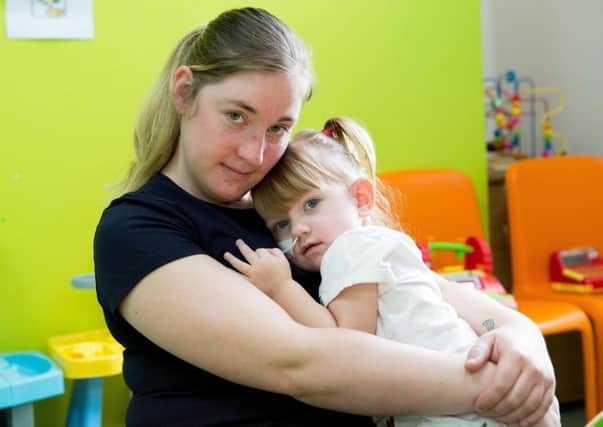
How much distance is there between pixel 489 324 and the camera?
145 cm

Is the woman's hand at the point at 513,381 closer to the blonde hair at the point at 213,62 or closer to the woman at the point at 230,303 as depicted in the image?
the woman at the point at 230,303

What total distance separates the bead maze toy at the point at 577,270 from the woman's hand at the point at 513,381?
1.88 metres

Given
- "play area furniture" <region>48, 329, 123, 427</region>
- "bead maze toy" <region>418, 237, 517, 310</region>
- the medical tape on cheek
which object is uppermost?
the medical tape on cheek

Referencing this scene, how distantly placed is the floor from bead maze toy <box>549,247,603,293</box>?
1.64ft

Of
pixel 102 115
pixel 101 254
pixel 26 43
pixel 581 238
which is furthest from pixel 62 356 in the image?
pixel 581 238

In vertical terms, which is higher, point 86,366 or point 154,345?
point 154,345

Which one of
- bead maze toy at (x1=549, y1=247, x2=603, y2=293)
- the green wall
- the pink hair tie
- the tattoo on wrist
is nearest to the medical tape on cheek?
the pink hair tie

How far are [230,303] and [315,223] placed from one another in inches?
11.7

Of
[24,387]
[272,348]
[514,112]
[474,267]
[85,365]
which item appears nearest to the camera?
[272,348]

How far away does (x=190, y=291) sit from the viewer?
1192 millimetres

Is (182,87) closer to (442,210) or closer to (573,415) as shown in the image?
(442,210)

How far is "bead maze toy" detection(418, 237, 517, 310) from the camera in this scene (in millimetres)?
2820

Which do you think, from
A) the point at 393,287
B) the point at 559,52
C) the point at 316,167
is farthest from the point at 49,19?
the point at 559,52

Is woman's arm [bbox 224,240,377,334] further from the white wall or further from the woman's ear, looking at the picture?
the white wall
